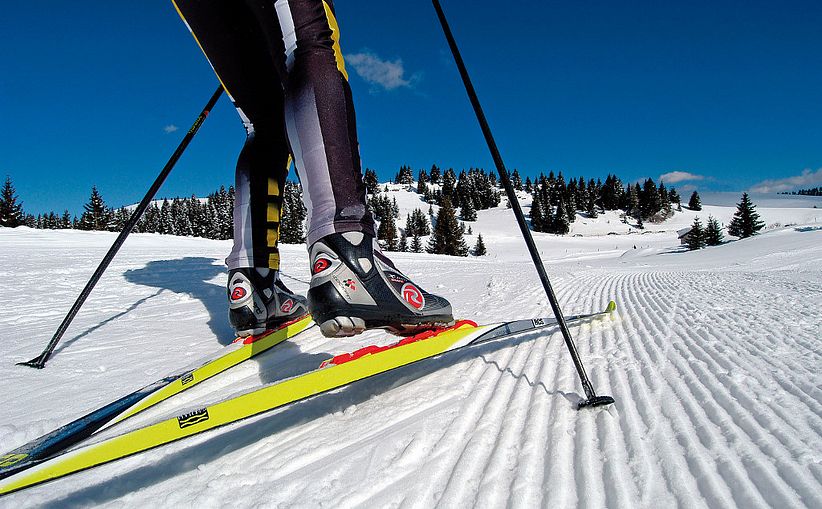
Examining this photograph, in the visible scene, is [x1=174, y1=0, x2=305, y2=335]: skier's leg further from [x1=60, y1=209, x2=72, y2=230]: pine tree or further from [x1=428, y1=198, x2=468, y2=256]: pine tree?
[x1=60, y1=209, x2=72, y2=230]: pine tree

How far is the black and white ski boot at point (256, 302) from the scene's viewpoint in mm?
1751

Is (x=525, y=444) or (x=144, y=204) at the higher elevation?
(x=144, y=204)

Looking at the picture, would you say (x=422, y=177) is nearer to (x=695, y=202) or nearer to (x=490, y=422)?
(x=695, y=202)

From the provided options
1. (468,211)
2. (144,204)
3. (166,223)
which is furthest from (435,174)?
(144,204)

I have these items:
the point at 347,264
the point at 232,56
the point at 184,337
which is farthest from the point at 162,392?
the point at 232,56

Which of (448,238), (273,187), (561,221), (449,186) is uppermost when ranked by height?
(449,186)

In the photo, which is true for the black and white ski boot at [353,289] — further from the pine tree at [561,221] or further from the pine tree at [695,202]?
the pine tree at [695,202]

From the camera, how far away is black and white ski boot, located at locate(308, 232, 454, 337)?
1.13 metres

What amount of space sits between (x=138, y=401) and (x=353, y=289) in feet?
2.02

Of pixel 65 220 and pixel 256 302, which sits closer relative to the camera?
pixel 256 302

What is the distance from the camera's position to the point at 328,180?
45.7 inches

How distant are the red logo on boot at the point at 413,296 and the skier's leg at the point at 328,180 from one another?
60 millimetres

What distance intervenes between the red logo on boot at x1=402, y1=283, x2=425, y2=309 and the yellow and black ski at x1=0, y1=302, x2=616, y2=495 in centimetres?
10

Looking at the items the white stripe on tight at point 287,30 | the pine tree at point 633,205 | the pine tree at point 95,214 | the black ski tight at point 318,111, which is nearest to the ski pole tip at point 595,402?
the black ski tight at point 318,111
